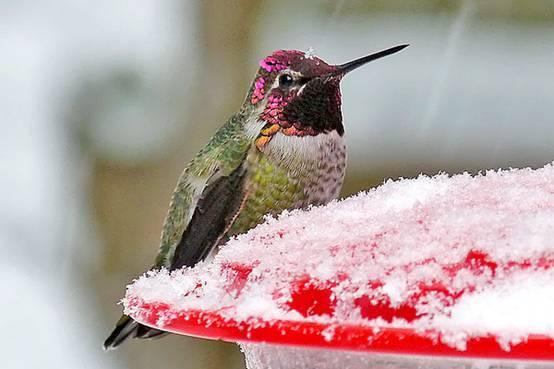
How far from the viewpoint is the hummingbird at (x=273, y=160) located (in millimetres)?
A: 1734

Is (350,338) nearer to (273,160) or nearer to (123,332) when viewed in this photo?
(273,160)

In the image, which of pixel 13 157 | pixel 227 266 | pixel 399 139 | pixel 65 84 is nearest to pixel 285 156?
pixel 227 266

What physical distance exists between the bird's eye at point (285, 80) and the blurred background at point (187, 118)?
1194 mm

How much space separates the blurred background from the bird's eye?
119 cm

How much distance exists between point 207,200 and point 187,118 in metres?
1.60

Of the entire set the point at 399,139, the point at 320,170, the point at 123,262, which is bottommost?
the point at 123,262

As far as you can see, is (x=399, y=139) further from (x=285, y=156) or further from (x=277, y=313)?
(x=277, y=313)

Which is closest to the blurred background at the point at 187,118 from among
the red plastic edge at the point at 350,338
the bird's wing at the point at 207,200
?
the bird's wing at the point at 207,200

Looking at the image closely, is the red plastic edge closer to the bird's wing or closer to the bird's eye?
the bird's wing

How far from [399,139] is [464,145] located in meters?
0.23

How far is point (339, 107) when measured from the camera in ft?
5.88

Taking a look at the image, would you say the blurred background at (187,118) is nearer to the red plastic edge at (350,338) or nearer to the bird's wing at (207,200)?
the bird's wing at (207,200)

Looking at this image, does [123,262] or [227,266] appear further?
[123,262]

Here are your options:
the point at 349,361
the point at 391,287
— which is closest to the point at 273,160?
the point at 349,361
